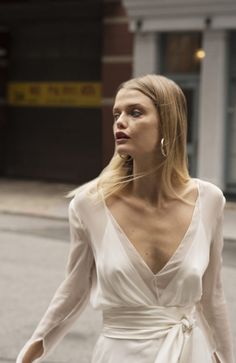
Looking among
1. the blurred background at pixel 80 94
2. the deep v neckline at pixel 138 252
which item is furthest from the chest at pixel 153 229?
the blurred background at pixel 80 94

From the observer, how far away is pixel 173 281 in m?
2.53

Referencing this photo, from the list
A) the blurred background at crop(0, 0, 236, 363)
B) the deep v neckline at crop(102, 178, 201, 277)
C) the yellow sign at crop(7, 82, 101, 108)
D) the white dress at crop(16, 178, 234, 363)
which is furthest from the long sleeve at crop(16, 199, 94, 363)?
the yellow sign at crop(7, 82, 101, 108)

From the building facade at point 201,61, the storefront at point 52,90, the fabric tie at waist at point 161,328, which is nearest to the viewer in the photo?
the fabric tie at waist at point 161,328

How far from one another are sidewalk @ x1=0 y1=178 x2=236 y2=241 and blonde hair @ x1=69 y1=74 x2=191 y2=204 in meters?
10.8

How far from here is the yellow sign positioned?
21.3 m

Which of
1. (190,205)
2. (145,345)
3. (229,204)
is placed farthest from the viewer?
(229,204)

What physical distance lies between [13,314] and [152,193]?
5267 millimetres

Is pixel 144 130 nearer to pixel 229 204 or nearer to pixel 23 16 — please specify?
pixel 229 204

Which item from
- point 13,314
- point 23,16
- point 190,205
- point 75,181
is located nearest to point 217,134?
point 75,181

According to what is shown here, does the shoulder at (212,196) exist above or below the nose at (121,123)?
below

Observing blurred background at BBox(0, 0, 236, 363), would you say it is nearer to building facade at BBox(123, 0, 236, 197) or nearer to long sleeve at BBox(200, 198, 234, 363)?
building facade at BBox(123, 0, 236, 197)

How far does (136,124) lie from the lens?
8.29ft

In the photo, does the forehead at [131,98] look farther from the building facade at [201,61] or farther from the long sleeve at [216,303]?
the building facade at [201,61]

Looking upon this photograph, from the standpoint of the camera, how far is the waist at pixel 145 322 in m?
2.50
